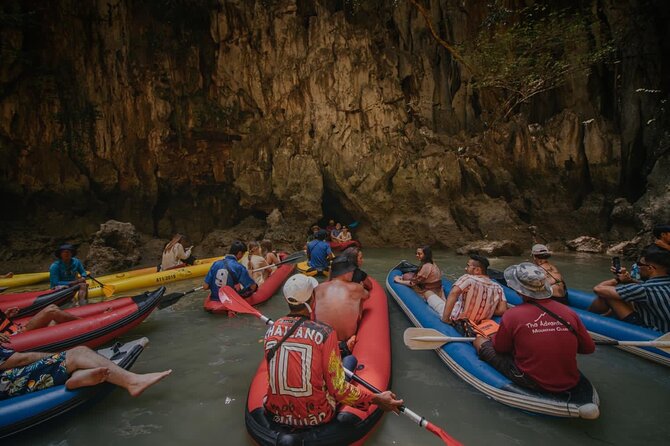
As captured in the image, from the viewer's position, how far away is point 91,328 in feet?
11.7

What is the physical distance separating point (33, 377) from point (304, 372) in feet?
7.53

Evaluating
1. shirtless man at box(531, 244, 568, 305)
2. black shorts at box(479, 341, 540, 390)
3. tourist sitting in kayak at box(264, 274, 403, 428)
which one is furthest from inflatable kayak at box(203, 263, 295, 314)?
shirtless man at box(531, 244, 568, 305)

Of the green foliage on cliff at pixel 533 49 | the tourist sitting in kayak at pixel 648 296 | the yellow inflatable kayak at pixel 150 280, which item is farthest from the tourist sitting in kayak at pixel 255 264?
the green foliage on cliff at pixel 533 49

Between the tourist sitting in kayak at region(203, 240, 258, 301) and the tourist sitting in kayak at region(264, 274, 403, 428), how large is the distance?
11.5ft

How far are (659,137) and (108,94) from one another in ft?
65.9

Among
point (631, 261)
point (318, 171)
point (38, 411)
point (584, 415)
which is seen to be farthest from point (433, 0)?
point (38, 411)

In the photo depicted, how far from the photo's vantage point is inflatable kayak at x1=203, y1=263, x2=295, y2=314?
494cm

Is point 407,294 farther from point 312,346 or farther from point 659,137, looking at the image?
point 659,137

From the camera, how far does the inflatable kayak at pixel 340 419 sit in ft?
5.85

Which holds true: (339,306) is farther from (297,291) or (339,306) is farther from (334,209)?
(334,209)

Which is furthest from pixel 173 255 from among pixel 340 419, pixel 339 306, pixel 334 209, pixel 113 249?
pixel 334 209

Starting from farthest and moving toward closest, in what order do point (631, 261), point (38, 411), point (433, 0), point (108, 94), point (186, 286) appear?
1. point (433, 0)
2. point (108, 94)
3. point (631, 261)
4. point (186, 286)
5. point (38, 411)

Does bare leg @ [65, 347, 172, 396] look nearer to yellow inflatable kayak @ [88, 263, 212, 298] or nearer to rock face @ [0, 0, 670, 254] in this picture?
yellow inflatable kayak @ [88, 263, 212, 298]

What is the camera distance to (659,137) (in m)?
9.51
